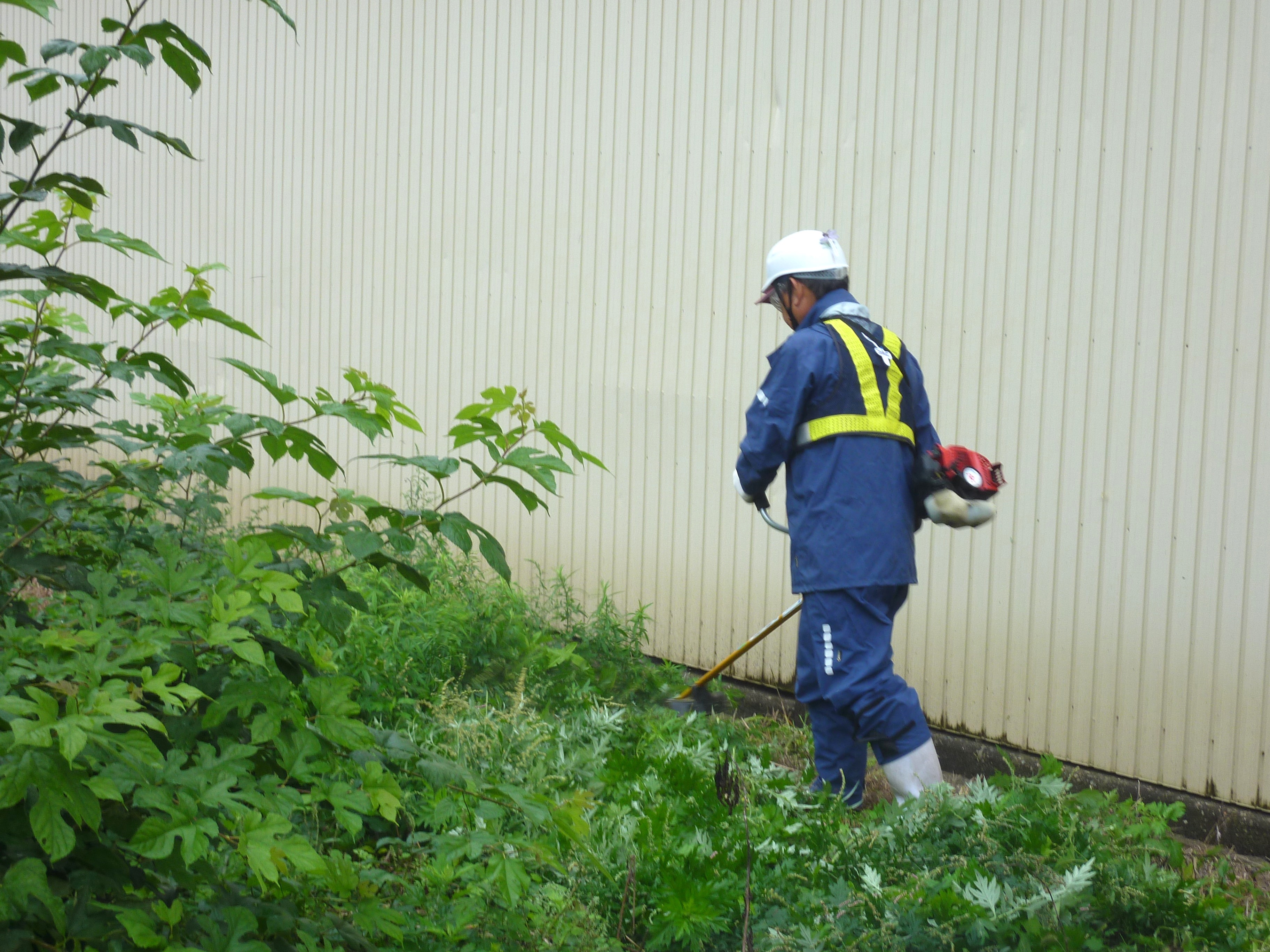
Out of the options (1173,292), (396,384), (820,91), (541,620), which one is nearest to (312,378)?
(396,384)

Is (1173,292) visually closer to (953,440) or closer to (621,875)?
(953,440)

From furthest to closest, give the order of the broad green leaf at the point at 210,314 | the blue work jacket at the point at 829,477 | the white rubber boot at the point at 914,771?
the blue work jacket at the point at 829,477
the white rubber boot at the point at 914,771
the broad green leaf at the point at 210,314

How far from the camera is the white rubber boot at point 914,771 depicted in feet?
11.2

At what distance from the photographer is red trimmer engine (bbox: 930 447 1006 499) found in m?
3.53

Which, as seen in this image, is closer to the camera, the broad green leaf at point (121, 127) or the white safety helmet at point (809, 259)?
the broad green leaf at point (121, 127)

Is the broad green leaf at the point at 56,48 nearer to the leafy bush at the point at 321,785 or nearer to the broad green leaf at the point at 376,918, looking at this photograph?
the leafy bush at the point at 321,785

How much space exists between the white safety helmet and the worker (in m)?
0.17

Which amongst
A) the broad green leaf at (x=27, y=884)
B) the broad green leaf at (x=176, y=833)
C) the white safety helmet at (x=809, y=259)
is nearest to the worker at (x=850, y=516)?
the white safety helmet at (x=809, y=259)

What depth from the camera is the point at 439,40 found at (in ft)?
20.5

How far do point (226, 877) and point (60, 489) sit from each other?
81 centimetres

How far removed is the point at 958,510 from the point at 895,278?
4.79ft

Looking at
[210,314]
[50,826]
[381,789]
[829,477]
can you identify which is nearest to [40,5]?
[210,314]

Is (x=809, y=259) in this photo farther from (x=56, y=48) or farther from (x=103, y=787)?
(x=103, y=787)

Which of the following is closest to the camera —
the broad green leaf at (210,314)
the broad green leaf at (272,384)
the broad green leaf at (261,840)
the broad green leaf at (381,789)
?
the broad green leaf at (261,840)
